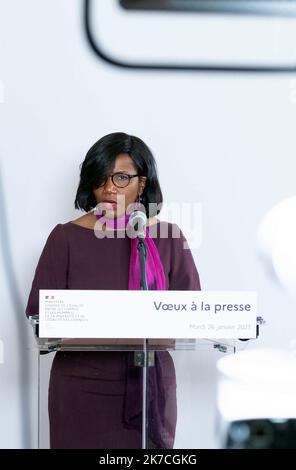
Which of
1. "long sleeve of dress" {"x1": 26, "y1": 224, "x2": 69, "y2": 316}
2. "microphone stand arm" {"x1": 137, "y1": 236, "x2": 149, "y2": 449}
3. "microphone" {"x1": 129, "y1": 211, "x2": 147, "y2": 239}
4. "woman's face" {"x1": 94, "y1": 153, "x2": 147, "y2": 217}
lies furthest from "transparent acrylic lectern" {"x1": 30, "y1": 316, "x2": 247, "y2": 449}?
"woman's face" {"x1": 94, "y1": 153, "x2": 147, "y2": 217}

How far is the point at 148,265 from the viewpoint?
2414 mm

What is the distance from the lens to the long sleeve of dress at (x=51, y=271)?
2477 mm

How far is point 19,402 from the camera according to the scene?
2.73 metres

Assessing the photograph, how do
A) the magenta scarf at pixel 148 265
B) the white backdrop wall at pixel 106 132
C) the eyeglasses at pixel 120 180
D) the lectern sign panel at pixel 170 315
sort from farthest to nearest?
the white backdrop wall at pixel 106 132 → the eyeglasses at pixel 120 180 → the magenta scarf at pixel 148 265 → the lectern sign panel at pixel 170 315

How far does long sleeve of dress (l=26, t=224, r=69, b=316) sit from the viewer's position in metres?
2.48

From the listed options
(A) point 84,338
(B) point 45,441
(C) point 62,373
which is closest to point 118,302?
(A) point 84,338

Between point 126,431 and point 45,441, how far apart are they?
24cm

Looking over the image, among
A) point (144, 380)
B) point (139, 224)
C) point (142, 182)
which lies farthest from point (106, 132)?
point (144, 380)

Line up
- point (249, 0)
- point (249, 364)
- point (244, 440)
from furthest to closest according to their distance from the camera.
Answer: point (249, 0) < point (249, 364) < point (244, 440)

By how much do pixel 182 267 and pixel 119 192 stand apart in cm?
31

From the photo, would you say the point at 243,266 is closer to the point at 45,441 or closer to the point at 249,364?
the point at 249,364

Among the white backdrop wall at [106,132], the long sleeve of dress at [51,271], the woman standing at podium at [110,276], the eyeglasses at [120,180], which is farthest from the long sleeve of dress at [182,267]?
the long sleeve of dress at [51,271]

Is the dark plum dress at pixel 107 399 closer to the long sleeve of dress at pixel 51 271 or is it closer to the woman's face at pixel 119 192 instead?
the long sleeve of dress at pixel 51 271

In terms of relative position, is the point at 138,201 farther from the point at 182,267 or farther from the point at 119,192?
the point at 182,267
